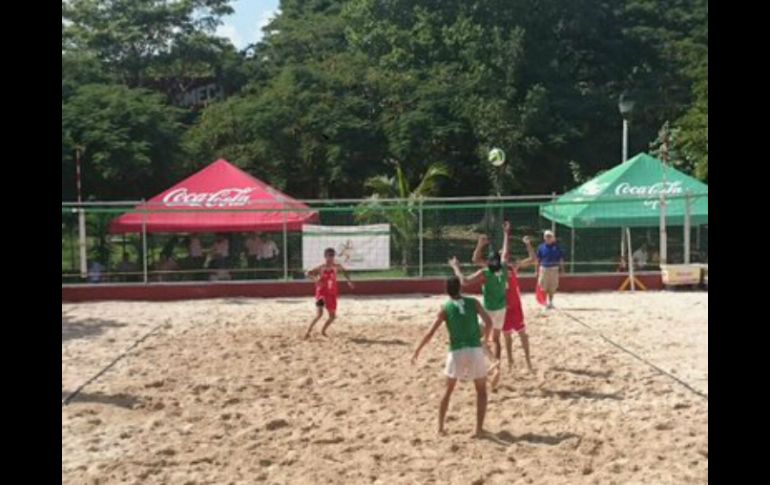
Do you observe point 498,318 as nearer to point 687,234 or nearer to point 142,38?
point 687,234

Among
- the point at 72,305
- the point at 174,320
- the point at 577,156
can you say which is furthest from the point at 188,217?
the point at 577,156

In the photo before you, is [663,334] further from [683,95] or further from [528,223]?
[683,95]

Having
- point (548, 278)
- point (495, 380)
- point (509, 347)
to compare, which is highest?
point (548, 278)

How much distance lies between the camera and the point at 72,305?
17.3 m

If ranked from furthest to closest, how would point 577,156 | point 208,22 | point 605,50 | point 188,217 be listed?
point 208,22 < point 605,50 < point 577,156 < point 188,217

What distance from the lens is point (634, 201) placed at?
796 inches

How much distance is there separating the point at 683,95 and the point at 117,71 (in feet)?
77.2

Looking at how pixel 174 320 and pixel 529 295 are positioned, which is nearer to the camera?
pixel 174 320

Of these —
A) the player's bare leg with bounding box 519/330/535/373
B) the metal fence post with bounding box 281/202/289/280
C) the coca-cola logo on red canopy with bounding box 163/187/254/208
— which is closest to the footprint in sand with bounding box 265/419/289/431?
the player's bare leg with bounding box 519/330/535/373

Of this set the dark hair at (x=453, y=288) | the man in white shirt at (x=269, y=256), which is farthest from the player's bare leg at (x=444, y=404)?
the man in white shirt at (x=269, y=256)

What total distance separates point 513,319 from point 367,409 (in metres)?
2.08

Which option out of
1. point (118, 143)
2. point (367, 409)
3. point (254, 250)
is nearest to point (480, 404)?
point (367, 409)

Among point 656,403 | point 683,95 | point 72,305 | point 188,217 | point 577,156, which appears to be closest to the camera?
point 656,403

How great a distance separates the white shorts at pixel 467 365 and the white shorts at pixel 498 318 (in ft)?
6.29
